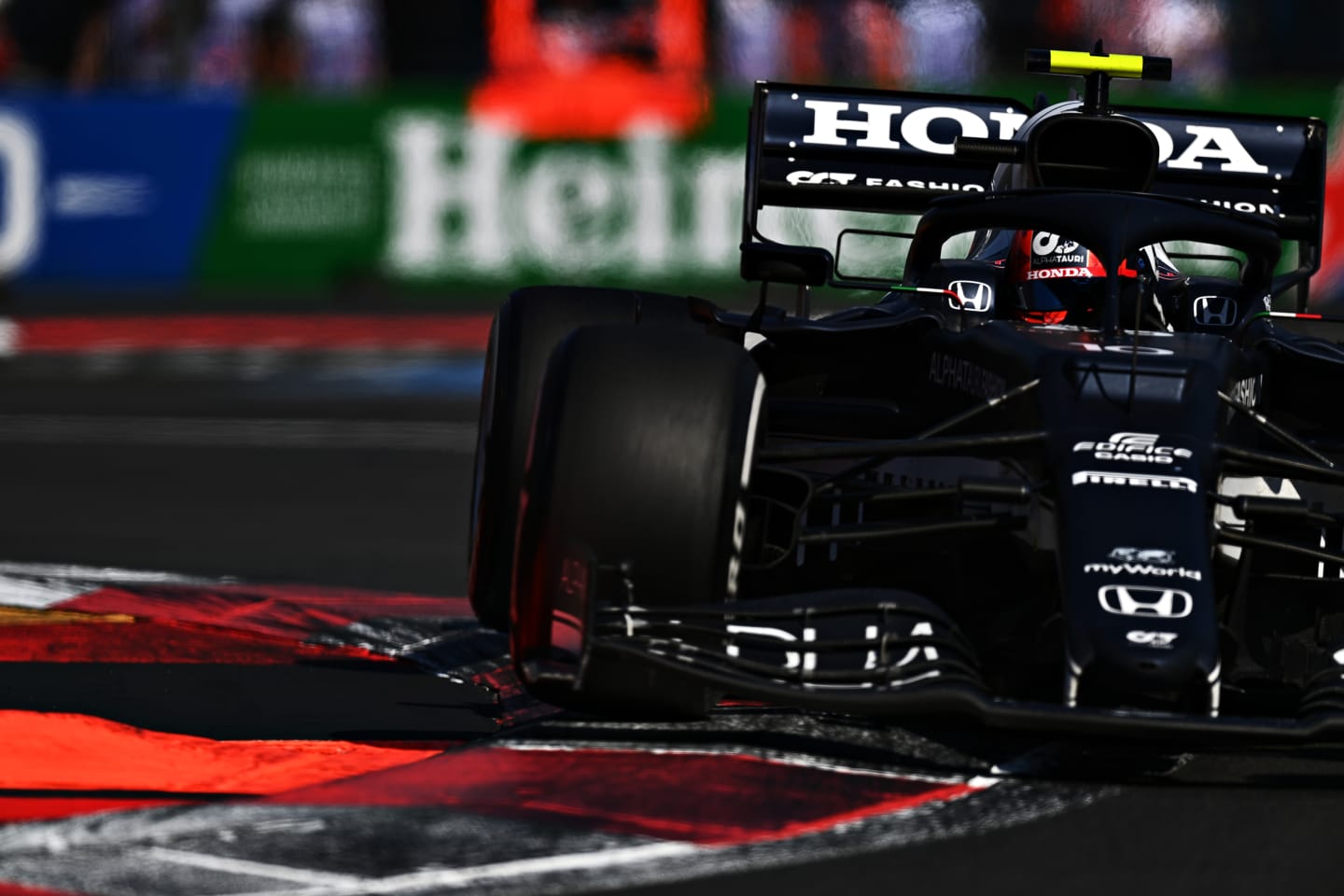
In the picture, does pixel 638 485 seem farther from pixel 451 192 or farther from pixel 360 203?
pixel 360 203

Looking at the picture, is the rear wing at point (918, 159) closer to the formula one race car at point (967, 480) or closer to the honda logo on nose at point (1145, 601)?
the formula one race car at point (967, 480)

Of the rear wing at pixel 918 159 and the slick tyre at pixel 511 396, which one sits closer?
the slick tyre at pixel 511 396

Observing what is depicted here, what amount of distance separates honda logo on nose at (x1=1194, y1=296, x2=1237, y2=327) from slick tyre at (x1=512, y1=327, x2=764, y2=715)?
2001 millimetres

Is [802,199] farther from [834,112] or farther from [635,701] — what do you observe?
[635,701]

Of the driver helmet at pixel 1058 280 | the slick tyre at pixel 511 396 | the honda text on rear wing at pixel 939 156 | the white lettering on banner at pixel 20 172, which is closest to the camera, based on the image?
the slick tyre at pixel 511 396

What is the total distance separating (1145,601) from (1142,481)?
1.04 ft

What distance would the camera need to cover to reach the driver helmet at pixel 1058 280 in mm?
6422

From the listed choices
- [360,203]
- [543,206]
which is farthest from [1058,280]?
[360,203]

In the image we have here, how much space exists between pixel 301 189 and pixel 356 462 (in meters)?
7.57

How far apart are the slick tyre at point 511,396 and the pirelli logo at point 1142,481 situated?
120 cm

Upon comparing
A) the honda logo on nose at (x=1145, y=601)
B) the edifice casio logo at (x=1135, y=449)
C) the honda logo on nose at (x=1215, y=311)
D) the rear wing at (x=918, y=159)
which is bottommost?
the honda logo on nose at (x=1145, y=601)

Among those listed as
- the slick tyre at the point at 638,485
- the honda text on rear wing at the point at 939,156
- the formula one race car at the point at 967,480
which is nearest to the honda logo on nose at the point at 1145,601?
the formula one race car at the point at 967,480

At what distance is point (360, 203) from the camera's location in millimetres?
18922

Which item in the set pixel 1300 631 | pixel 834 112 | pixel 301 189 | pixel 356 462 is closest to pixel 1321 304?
pixel 301 189
